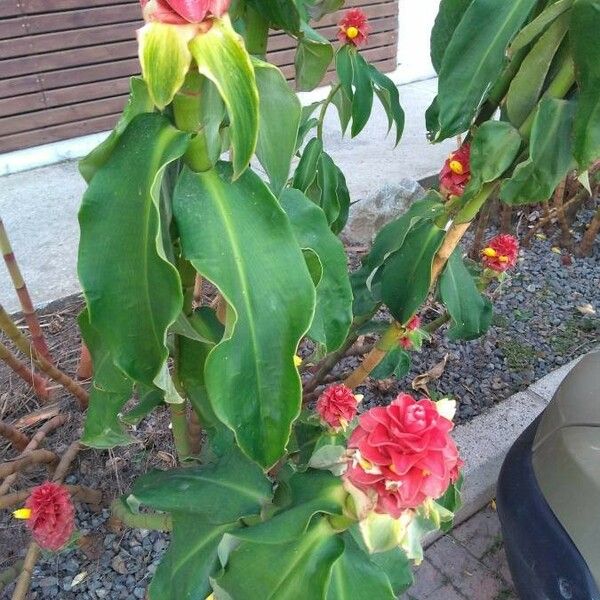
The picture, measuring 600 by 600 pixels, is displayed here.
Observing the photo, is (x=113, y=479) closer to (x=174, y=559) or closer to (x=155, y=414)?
(x=155, y=414)

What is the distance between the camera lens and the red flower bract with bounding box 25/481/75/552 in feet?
4.10

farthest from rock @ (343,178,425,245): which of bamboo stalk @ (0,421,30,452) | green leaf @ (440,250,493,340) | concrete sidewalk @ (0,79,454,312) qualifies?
bamboo stalk @ (0,421,30,452)

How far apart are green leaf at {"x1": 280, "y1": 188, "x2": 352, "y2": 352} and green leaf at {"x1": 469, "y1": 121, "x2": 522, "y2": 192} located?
0.32 m

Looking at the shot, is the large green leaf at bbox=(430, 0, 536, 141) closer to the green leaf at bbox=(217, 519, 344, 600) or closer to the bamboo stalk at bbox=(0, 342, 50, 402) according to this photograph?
the green leaf at bbox=(217, 519, 344, 600)

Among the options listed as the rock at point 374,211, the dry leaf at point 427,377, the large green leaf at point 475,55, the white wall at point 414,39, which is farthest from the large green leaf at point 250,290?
the white wall at point 414,39

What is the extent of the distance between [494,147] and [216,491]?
2.59ft

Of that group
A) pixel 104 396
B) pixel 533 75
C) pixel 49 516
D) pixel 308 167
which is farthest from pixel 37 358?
pixel 533 75

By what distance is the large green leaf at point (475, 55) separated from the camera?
3.45 ft

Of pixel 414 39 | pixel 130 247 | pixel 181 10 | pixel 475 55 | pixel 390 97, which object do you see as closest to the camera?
pixel 181 10

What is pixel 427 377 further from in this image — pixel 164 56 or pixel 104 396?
pixel 164 56

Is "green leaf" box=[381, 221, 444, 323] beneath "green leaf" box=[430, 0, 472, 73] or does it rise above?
beneath

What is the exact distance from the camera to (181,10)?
0.64 meters

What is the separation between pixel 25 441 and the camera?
67.9 inches

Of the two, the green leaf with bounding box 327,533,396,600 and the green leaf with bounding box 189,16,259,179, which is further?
the green leaf with bounding box 327,533,396,600
